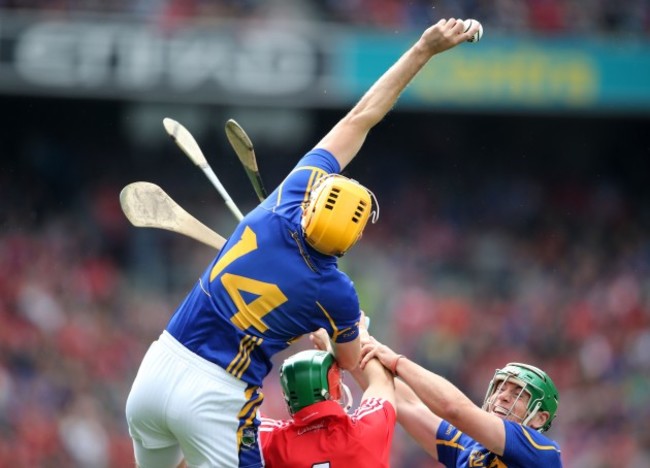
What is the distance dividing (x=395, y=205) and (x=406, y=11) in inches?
91.1

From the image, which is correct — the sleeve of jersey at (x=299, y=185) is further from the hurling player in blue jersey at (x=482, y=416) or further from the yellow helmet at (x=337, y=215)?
the hurling player in blue jersey at (x=482, y=416)

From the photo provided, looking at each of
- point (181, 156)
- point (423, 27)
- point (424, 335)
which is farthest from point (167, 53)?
point (424, 335)

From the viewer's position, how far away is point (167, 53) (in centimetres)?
1333

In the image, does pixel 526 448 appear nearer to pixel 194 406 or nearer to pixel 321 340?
pixel 321 340

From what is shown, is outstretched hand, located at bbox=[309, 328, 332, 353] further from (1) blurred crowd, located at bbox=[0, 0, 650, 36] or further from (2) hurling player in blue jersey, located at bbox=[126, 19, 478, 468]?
(1) blurred crowd, located at bbox=[0, 0, 650, 36]

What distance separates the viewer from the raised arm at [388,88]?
4.39 metres

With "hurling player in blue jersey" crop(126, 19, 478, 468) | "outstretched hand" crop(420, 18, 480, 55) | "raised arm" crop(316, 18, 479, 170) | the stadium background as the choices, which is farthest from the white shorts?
the stadium background

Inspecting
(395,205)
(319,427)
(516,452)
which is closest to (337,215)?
(319,427)

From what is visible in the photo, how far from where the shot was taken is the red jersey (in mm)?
4531

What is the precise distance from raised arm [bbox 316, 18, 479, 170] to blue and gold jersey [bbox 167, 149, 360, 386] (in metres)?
0.19

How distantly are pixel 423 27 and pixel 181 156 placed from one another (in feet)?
10.8

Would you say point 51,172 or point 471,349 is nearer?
point 471,349

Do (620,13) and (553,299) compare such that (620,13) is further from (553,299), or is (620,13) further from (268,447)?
(268,447)

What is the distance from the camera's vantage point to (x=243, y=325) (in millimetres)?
4199
